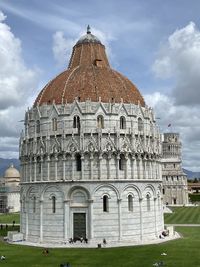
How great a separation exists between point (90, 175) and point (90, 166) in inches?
48.4

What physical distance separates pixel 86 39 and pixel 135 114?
1758 centimetres

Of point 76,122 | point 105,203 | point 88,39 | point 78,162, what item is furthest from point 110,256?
point 88,39

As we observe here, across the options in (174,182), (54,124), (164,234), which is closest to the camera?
(54,124)

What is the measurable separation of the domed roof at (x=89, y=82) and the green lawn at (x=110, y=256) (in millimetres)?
21336

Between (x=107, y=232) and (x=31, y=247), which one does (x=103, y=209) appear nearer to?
(x=107, y=232)

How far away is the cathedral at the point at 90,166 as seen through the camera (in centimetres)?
5478

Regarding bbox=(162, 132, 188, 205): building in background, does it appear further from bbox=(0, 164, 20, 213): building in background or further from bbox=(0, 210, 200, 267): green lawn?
bbox=(0, 210, 200, 267): green lawn

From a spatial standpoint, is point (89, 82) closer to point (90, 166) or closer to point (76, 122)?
point (76, 122)

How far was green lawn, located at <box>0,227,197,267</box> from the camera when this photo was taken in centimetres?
4100

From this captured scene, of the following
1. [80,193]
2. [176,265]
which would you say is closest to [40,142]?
[80,193]

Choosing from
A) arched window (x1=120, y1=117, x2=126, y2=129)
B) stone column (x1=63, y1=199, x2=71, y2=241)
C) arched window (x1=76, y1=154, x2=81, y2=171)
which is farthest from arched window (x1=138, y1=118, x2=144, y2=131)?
stone column (x1=63, y1=199, x2=71, y2=241)

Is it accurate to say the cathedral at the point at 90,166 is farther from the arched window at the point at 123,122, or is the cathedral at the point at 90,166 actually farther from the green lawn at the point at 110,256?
the green lawn at the point at 110,256

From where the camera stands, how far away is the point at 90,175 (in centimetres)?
5484

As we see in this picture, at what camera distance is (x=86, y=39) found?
2675 inches
